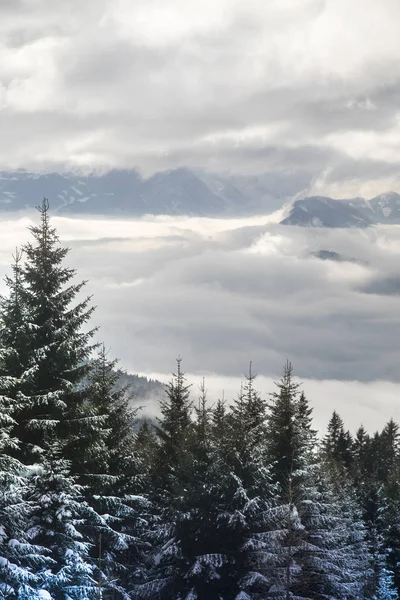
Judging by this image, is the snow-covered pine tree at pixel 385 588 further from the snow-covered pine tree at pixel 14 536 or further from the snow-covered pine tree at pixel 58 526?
the snow-covered pine tree at pixel 14 536

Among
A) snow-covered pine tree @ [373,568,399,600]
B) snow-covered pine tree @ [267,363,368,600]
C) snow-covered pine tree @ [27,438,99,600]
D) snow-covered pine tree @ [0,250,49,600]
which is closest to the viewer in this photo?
snow-covered pine tree @ [0,250,49,600]

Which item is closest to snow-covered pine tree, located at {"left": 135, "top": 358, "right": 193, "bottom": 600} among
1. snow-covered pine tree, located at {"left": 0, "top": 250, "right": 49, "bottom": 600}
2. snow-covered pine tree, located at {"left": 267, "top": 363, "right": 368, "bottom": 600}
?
snow-covered pine tree, located at {"left": 267, "top": 363, "right": 368, "bottom": 600}

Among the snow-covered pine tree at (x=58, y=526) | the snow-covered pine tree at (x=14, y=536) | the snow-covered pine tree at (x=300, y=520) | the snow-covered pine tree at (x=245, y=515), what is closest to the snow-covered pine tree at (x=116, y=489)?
the snow-covered pine tree at (x=245, y=515)

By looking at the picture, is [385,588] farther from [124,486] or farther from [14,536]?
[14,536]

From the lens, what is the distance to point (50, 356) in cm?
2702

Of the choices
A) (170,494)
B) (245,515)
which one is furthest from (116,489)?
Answer: (245,515)

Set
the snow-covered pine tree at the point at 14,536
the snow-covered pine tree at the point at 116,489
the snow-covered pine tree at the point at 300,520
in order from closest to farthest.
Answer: the snow-covered pine tree at the point at 14,536, the snow-covered pine tree at the point at 116,489, the snow-covered pine tree at the point at 300,520

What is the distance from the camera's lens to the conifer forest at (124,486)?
23609mm

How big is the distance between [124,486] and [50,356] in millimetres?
10843

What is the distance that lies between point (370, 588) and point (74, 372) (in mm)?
37401

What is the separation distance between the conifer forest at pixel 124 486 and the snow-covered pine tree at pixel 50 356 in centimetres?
6

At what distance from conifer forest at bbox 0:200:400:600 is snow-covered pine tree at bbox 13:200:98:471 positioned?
0.19 feet

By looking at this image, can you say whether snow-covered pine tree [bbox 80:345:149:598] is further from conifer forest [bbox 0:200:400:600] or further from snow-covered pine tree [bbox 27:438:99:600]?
snow-covered pine tree [bbox 27:438:99:600]

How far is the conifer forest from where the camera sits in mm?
23609
